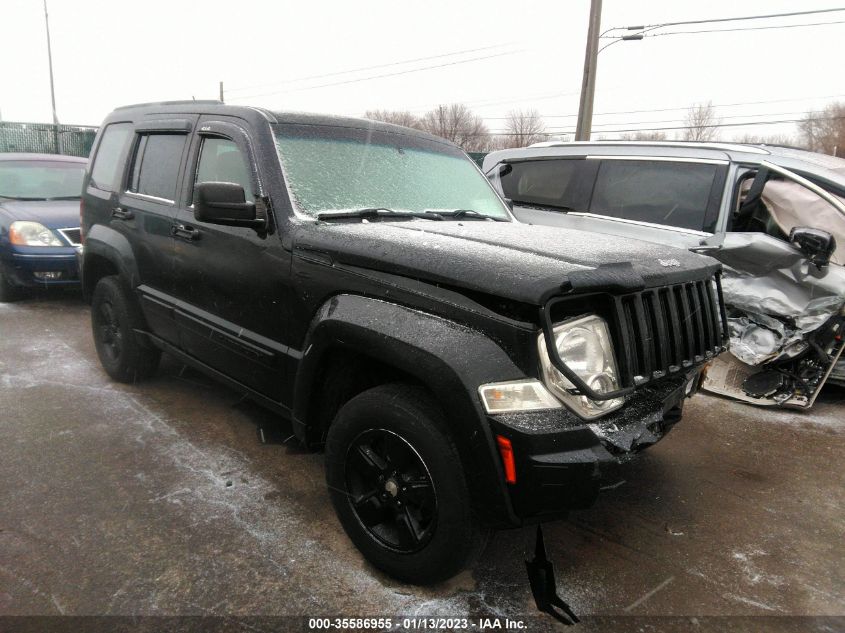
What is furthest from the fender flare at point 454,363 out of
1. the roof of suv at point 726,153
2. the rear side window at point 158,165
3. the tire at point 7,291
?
the tire at point 7,291

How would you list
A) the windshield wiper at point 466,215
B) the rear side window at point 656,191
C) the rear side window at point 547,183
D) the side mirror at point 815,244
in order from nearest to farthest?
the windshield wiper at point 466,215 < the side mirror at point 815,244 < the rear side window at point 656,191 < the rear side window at point 547,183

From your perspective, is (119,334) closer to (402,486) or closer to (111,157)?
(111,157)

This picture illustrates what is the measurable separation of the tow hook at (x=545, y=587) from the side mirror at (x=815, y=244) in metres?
3.10

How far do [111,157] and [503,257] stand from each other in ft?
11.7

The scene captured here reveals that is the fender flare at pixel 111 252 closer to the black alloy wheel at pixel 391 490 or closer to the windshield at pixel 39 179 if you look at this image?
the black alloy wheel at pixel 391 490

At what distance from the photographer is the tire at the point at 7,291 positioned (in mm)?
6906

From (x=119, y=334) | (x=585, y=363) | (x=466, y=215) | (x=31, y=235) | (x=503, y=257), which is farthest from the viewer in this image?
(x=31, y=235)

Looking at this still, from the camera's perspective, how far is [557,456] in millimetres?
1945

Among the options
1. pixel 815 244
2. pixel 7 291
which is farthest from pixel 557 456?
pixel 7 291

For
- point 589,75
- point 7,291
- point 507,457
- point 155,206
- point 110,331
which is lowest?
point 7,291

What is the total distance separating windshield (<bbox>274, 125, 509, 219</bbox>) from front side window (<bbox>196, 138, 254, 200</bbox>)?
29cm

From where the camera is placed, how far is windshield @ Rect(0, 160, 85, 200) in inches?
289

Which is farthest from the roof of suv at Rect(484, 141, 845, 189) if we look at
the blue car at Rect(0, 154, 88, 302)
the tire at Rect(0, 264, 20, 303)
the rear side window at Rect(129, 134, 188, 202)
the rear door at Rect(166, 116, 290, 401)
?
the tire at Rect(0, 264, 20, 303)

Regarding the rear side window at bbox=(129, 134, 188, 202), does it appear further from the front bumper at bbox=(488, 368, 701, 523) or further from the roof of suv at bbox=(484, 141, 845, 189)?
the roof of suv at bbox=(484, 141, 845, 189)
